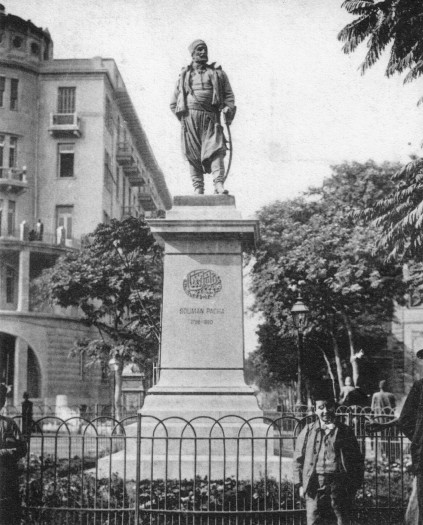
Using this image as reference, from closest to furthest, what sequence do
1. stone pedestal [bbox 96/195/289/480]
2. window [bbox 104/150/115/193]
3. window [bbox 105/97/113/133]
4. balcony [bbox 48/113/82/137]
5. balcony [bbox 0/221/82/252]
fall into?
stone pedestal [bbox 96/195/289/480] < balcony [bbox 0/221/82/252] < balcony [bbox 48/113/82/137] < window [bbox 104/150/115/193] < window [bbox 105/97/113/133]

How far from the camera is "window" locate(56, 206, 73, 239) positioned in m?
46.0

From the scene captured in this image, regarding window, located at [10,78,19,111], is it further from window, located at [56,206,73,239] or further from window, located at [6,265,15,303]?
window, located at [6,265,15,303]

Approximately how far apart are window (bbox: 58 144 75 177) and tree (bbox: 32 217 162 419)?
52.0 ft

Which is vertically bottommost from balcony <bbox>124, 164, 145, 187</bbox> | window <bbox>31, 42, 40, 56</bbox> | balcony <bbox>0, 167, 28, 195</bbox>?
balcony <bbox>0, 167, 28, 195</bbox>

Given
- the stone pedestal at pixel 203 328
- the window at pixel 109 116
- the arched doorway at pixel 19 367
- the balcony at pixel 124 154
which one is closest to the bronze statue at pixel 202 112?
the stone pedestal at pixel 203 328

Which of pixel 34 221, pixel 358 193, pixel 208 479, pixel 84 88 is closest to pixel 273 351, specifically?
pixel 358 193

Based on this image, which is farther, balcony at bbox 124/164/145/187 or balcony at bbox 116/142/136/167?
balcony at bbox 124/164/145/187

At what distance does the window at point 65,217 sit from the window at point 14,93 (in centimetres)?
578

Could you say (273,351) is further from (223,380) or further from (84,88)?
(223,380)

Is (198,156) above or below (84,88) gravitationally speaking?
below

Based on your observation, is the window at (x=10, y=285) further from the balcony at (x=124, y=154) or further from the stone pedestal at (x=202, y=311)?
the stone pedestal at (x=202, y=311)

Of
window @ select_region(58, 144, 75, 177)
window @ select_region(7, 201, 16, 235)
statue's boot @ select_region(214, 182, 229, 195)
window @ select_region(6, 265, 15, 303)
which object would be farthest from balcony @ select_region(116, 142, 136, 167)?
statue's boot @ select_region(214, 182, 229, 195)

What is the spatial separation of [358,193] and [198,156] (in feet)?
80.9

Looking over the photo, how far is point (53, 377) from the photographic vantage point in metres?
41.9
